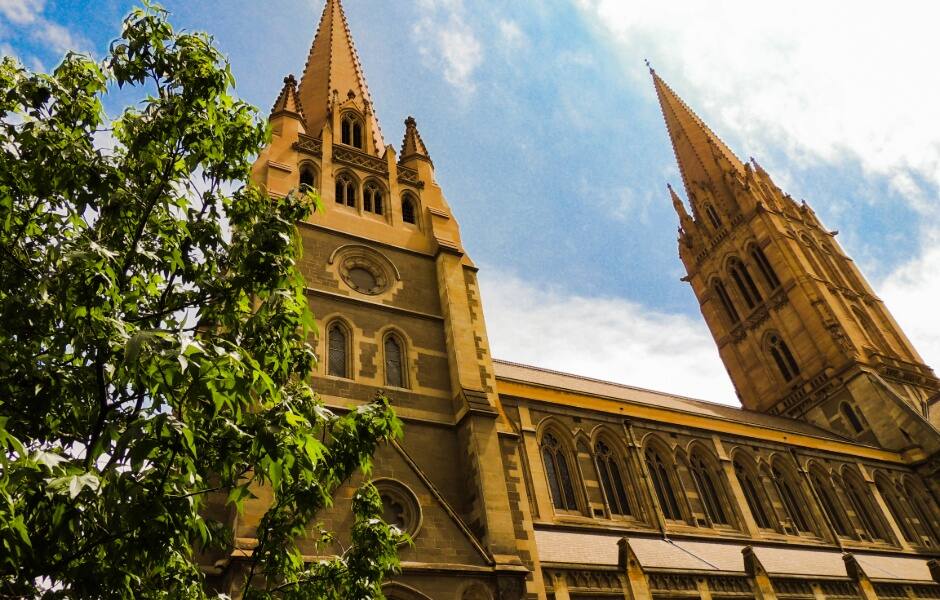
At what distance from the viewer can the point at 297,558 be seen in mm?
7141

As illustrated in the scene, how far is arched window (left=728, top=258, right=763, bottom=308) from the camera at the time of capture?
1766 inches

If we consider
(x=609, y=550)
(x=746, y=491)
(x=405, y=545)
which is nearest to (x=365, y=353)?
(x=405, y=545)

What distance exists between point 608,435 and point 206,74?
19.3 metres

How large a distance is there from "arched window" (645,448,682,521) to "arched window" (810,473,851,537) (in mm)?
8060

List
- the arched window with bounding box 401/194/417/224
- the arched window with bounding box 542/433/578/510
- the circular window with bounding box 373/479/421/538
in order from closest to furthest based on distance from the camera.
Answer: the circular window with bounding box 373/479/421/538
the arched window with bounding box 542/433/578/510
the arched window with bounding box 401/194/417/224

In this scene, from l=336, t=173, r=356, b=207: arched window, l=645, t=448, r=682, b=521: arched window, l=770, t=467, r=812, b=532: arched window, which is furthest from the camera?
l=770, t=467, r=812, b=532: arched window

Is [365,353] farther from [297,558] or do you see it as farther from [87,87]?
[87,87]

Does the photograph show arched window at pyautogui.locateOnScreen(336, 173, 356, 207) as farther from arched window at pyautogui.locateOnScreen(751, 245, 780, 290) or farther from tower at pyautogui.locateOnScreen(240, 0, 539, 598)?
arched window at pyautogui.locateOnScreen(751, 245, 780, 290)

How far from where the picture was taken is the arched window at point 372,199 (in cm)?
2052

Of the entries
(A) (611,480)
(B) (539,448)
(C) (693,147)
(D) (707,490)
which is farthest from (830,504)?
(C) (693,147)

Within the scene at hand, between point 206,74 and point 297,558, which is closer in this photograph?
point 206,74

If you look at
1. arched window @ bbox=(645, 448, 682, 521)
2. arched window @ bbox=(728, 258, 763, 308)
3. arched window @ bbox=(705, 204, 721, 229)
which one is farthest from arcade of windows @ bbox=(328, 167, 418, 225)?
arched window @ bbox=(705, 204, 721, 229)

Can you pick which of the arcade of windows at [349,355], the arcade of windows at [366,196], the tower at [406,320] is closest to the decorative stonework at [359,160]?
the tower at [406,320]

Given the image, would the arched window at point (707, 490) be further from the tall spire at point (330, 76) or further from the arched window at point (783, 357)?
the arched window at point (783, 357)
